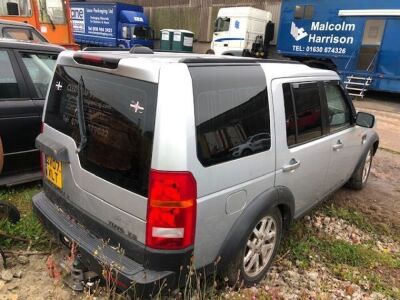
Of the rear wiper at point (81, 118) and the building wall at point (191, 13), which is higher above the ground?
the building wall at point (191, 13)

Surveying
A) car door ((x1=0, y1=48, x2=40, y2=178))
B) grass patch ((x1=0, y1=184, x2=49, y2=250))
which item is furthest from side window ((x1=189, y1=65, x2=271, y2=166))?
car door ((x1=0, y1=48, x2=40, y2=178))

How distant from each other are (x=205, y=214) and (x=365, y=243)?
2.38 meters

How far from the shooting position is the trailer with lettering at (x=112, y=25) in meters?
22.0

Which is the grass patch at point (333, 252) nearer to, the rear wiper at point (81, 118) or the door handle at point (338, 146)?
the door handle at point (338, 146)

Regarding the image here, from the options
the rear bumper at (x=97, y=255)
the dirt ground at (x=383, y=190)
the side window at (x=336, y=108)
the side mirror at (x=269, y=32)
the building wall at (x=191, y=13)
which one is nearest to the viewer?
the rear bumper at (x=97, y=255)

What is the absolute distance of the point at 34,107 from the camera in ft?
13.9

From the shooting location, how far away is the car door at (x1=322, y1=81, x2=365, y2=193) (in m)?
3.76

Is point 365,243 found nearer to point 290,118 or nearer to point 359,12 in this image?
point 290,118

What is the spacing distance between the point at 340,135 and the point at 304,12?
13.2m

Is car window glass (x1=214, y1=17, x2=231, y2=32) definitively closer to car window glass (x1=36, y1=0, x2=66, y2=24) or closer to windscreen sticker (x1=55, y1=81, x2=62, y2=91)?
car window glass (x1=36, y1=0, x2=66, y2=24)

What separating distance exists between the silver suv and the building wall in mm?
19340

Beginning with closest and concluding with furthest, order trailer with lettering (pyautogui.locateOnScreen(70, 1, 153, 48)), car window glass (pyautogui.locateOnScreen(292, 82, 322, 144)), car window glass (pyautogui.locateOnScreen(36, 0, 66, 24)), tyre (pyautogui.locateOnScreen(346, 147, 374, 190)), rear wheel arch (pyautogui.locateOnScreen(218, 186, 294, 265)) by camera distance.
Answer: rear wheel arch (pyautogui.locateOnScreen(218, 186, 294, 265))
car window glass (pyautogui.locateOnScreen(292, 82, 322, 144))
tyre (pyautogui.locateOnScreen(346, 147, 374, 190))
car window glass (pyautogui.locateOnScreen(36, 0, 66, 24))
trailer with lettering (pyautogui.locateOnScreen(70, 1, 153, 48))

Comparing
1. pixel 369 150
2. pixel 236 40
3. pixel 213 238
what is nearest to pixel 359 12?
pixel 236 40

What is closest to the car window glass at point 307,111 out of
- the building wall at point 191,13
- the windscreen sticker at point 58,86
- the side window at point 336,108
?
the side window at point 336,108
